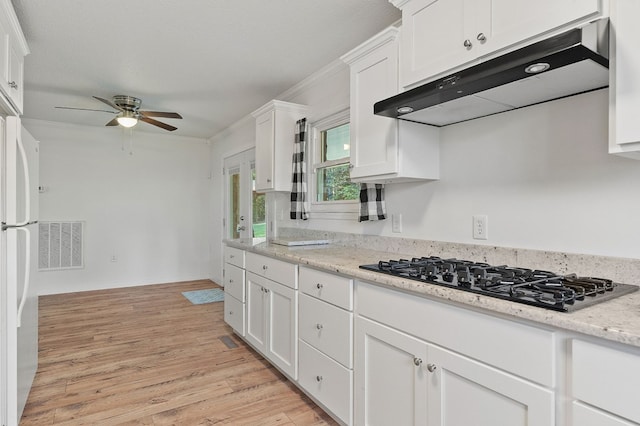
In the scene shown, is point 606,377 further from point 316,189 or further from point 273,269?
point 316,189

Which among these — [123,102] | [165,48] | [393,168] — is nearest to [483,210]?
[393,168]

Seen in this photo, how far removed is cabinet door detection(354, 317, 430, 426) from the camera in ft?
4.58

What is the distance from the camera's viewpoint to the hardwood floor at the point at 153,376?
206 cm

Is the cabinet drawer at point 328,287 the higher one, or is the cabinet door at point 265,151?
the cabinet door at point 265,151

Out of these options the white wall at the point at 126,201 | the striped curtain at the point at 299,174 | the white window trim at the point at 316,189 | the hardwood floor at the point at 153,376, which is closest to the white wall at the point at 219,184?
the white wall at the point at 126,201

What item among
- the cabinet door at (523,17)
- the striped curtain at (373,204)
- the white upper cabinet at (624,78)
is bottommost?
the striped curtain at (373,204)

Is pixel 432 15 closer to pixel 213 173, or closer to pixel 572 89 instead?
pixel 572 89

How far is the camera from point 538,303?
1.03 meters

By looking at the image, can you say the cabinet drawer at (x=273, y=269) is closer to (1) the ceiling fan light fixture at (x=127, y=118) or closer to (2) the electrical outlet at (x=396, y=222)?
(2) the electrical outlet at (x=396, y=222)

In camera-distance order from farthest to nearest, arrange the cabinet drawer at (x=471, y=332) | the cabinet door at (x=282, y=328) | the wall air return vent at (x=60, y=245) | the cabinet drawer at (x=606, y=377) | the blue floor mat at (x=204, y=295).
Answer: the wall air return vent at (x=60, y=245) < the blue floor mat at (x=204, y=295) < the cabinet door at (x=282, y=328) < the cabinet drawer at (x=471, y=332) < the cabinet drawer at (x=606, y=377)

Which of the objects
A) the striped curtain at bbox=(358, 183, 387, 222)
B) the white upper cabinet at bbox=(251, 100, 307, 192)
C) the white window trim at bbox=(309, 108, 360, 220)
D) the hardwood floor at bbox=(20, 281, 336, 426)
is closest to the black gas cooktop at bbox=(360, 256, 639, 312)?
the striped curtain at bbox=(358, 183, 387, 222)

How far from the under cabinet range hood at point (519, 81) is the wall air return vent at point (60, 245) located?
16.5 ft

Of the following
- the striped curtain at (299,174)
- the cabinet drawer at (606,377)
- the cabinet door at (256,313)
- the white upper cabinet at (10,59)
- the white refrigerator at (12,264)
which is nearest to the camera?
the cabinet drawer at (606,377)

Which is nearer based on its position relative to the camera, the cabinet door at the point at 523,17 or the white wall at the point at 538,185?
the cabinet door at the point at 523,17
